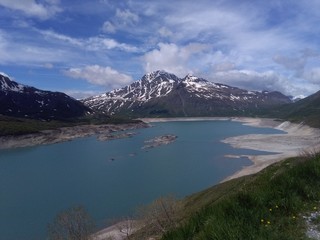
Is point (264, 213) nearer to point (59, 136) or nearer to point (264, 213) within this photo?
point (264, 213)

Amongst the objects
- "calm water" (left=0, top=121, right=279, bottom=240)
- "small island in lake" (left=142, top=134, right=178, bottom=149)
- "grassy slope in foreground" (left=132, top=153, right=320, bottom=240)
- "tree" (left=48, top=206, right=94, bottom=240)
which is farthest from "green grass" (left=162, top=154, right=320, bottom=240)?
"small island in lake" (left=142, top=134, right=178, bottom=149)

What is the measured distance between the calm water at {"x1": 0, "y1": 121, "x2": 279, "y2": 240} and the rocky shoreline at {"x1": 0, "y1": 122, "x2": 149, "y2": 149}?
1985 cm

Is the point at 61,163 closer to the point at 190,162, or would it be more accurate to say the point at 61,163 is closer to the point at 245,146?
the point at 190,162

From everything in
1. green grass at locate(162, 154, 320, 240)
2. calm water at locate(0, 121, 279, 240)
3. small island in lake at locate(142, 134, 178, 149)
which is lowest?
calm water at locate(0, 121, 279, 240)

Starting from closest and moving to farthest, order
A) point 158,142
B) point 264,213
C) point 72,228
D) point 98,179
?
point 264,213, point 72,228, point 98,179, point 158,142

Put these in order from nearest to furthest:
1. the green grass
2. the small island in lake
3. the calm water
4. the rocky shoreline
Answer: the green grass → the calm water → the small island in lake → the rocky shoreline

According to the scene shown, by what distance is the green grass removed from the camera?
641cm

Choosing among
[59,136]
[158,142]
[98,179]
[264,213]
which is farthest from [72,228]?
[59,136]

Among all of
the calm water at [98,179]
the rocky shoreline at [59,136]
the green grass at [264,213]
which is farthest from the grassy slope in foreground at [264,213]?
the rocky shoreline at [59,136]

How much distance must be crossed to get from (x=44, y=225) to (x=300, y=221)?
4254 centimetres

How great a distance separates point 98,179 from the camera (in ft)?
227

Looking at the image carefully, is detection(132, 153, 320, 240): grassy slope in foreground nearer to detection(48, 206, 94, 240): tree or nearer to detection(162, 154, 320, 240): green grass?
detection(162, 154, 320, 240): green grass

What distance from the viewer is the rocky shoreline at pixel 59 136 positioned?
13025cm

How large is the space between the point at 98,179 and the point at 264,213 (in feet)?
211
